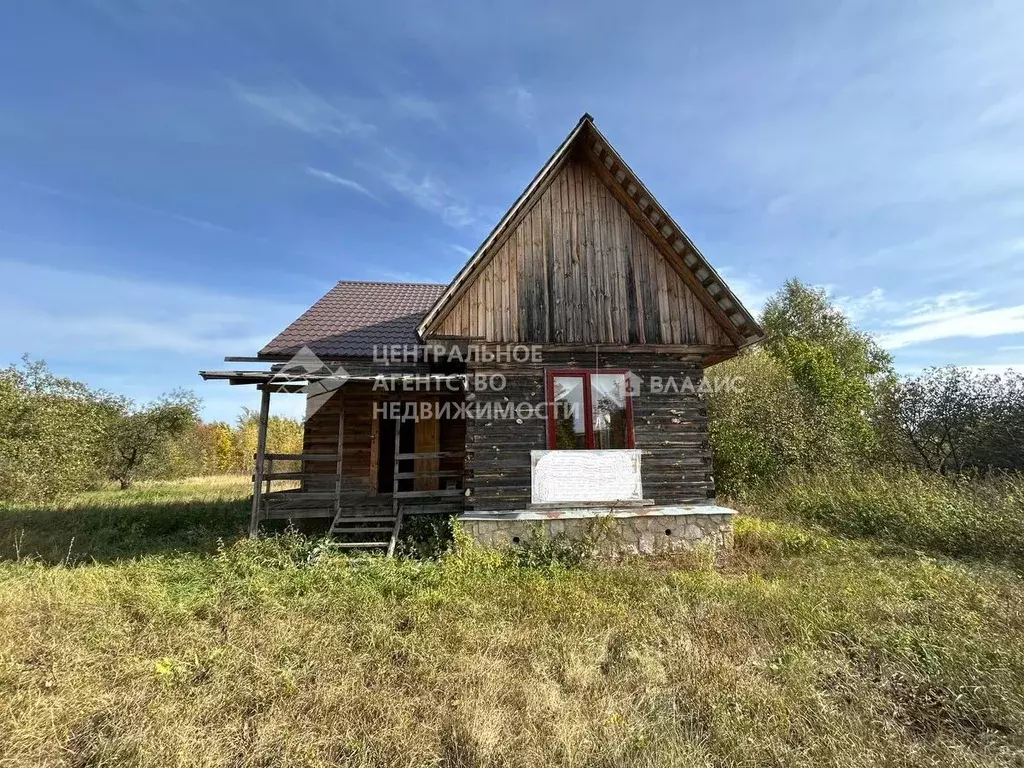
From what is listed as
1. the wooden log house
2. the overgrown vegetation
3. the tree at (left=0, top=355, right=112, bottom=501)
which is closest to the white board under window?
the wooden log house

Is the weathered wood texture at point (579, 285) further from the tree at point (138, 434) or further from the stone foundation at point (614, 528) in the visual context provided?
the tree at point (138, 434)

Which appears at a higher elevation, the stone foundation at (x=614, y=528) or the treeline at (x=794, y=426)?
the treeline at (x=794, y=426)

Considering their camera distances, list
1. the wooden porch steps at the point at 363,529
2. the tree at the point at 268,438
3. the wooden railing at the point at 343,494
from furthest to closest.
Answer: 1. the tree at the point at 268,438
2. the wooden railing at the point at 343,494
3. the wooden porch steps at the point at 363,529

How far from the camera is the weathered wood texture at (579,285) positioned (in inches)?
375

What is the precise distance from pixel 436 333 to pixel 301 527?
645 cm

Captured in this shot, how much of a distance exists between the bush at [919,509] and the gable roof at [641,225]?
17.9 ft

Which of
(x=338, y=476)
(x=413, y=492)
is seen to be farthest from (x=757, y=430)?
(x=338, y=476)

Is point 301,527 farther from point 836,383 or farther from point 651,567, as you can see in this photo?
point 836,383

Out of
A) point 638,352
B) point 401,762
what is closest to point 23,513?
point 401,762

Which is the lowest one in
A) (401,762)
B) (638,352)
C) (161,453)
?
(401,762)

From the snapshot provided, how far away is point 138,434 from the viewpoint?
26484 millimetres

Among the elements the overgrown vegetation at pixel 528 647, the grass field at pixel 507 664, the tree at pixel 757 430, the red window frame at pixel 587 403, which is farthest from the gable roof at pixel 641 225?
the tree at pixel 757 430

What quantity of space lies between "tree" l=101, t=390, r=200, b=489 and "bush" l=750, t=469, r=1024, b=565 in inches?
1239

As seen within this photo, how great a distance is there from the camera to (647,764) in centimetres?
331
